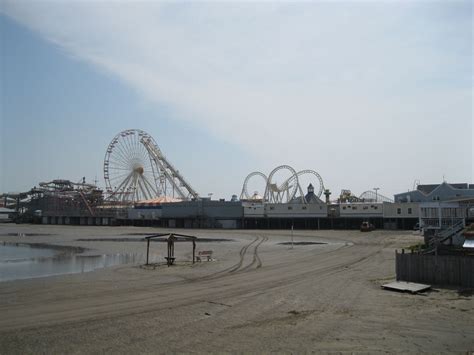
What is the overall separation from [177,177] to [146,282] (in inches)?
4229

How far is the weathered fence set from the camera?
19.4 m

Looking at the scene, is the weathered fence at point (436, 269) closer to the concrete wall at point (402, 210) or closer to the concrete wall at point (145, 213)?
the concrete wall at point (402, 210)

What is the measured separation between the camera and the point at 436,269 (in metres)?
20.3

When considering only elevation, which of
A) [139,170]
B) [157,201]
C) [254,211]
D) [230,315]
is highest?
[139,170]

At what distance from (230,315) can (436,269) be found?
10.8 meters

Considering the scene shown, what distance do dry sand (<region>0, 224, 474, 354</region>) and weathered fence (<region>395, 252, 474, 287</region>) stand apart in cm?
128

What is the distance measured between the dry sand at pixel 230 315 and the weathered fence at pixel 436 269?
1.28 meters

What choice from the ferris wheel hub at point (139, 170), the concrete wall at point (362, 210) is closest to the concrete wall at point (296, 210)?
the concrete wall at point (362, 210)

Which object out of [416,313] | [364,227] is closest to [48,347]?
[416,313]

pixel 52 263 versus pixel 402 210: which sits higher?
pixel 402 210

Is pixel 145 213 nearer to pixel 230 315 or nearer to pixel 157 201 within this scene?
pixel 157 201

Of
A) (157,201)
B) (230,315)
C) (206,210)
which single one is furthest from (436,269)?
(157,201)

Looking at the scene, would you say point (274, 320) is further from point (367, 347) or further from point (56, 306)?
point (56, 306)

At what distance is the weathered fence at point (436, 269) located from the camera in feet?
63.7
